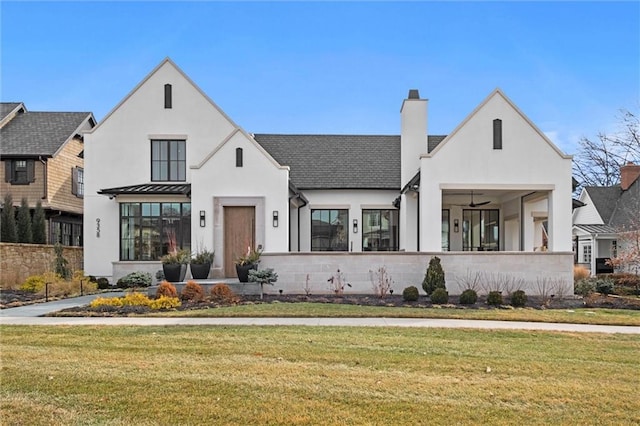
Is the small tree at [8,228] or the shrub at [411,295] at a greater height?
the small tree at [8,228]

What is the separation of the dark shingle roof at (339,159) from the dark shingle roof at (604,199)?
44.8ft

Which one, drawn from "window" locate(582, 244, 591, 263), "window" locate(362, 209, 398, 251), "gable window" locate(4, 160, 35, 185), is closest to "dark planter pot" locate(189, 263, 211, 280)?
"window" locate(362, 209, 398, 251)

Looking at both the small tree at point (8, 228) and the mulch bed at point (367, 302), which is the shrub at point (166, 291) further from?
the small tree at point (8, 228)

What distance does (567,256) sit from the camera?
651 inches

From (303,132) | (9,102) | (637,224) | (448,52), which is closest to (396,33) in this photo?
(448,52)

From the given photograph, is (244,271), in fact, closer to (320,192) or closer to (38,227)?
(320,192)

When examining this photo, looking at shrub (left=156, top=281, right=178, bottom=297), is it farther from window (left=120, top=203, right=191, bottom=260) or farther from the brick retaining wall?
the brick retaining wall

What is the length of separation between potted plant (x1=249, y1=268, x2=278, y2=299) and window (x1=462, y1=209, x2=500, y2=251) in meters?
10.4

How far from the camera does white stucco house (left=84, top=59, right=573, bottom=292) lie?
1678cm

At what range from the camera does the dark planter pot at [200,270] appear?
1758 cm

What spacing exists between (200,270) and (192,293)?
8.86ft

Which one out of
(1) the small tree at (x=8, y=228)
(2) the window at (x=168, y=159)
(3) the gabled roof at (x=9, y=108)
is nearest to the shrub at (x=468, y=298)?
(2) the window at (x=168, y=159)

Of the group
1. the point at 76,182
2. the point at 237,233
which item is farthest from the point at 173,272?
the point at 76,182

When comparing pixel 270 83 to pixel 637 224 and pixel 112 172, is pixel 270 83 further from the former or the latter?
pixel 637 224
